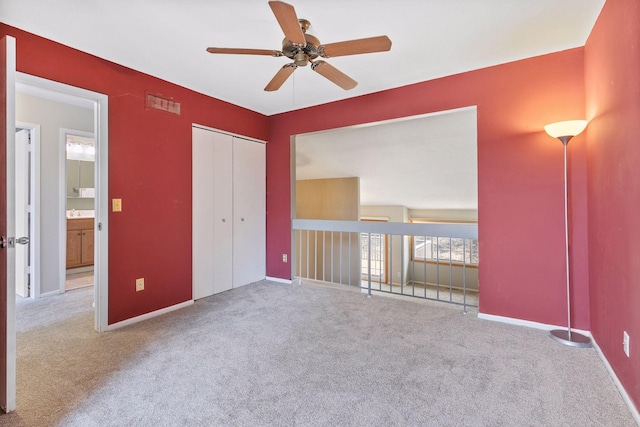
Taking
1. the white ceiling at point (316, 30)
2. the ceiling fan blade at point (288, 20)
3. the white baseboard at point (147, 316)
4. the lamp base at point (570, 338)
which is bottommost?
the lamp base at point (570, 338)

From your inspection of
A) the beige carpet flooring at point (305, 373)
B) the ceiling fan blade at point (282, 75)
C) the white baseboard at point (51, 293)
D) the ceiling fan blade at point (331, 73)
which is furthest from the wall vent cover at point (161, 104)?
the white baseboard at point (51, 293)

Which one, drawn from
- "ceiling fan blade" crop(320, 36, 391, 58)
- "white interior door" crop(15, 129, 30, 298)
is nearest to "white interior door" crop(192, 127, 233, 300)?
"white interior door" crop(15, 129, 30, 298)

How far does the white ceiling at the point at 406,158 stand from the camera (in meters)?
4.05

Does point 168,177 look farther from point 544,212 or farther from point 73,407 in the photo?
point 544,212

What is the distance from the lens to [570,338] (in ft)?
7.80

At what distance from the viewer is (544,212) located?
8.67ft

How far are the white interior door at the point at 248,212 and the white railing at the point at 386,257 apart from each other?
51 cm

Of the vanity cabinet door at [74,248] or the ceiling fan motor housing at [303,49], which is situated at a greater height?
the ceiling fan motor housing at [303,49]

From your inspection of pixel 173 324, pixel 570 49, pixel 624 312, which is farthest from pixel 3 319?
pixel 570 49

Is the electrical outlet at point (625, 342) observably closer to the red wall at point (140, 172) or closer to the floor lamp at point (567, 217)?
the floor lamp at point (567, 217)

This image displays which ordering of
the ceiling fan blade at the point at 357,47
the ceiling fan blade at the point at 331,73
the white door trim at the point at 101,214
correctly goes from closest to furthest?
1. the ceiling fan blade at the point at 357,47
2. the ceiling fan blade at the point at 331,73
3. the white door trim at the point at 101,214

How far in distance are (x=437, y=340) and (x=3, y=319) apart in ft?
8.92

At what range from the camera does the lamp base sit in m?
2.31

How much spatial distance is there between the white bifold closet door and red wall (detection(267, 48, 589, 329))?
232 cm
